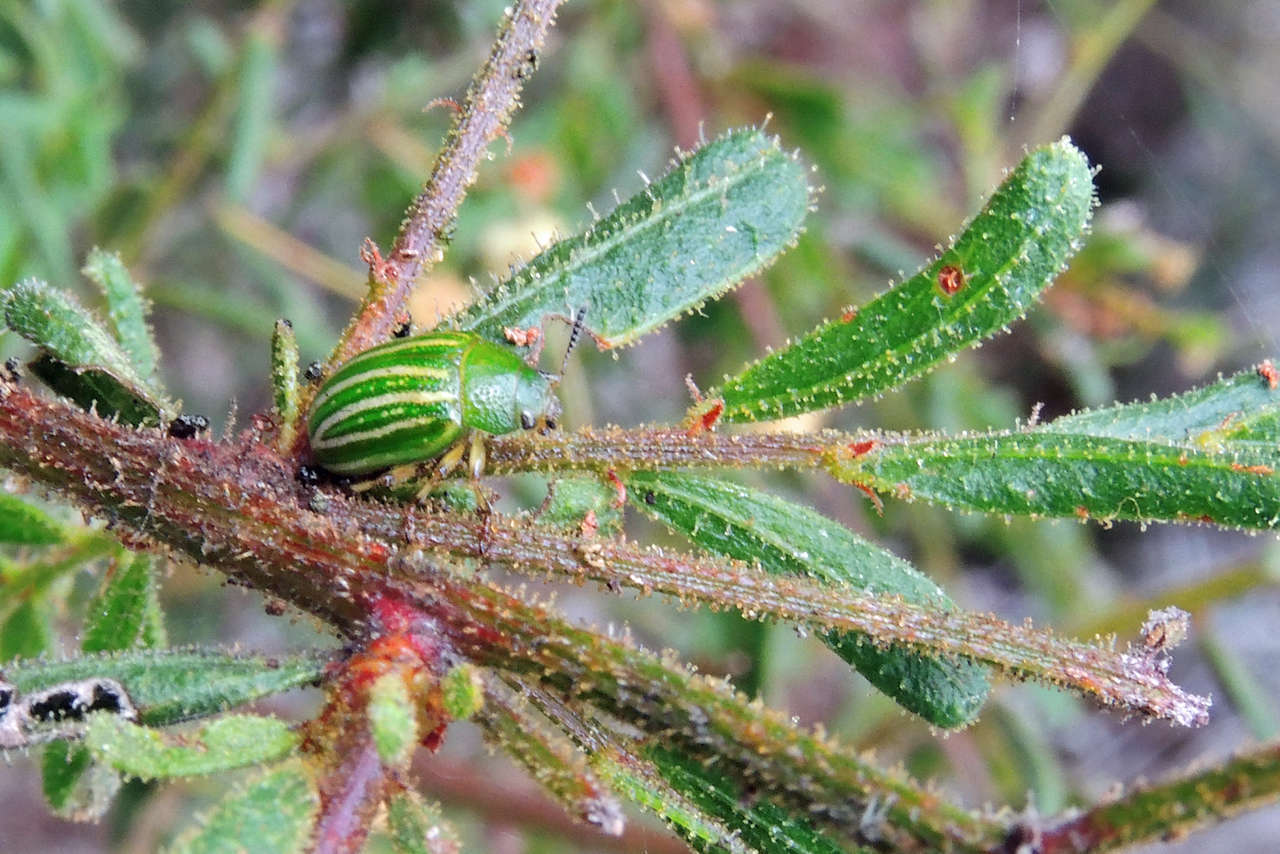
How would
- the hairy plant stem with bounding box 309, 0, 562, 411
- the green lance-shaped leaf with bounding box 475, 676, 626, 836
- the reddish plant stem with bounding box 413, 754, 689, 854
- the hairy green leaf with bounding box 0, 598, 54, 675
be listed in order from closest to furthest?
the green lance-shaped leaf with bounding box 475, 676, 626, 836
the hairy plant stem with bounding box 309, 0, 562, 411
the hairy green leaf with bounding box 0, 598, 54, 675
the reddish plant stem with bounding box 413, 754, 689, 854

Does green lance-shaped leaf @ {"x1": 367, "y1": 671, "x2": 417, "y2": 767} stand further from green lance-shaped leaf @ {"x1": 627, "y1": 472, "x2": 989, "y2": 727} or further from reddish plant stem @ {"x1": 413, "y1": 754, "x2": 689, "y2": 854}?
reddish plant stem @ {"x1": 413, "y1": 754, "x2": 689, "y2": 854}

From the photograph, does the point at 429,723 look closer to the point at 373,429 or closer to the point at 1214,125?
the point at 373,429

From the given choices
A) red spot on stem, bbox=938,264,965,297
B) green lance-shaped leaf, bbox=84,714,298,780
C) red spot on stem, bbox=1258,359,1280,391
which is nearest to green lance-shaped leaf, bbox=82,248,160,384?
green lance-shaped leaf, bbox=84,714,298,780

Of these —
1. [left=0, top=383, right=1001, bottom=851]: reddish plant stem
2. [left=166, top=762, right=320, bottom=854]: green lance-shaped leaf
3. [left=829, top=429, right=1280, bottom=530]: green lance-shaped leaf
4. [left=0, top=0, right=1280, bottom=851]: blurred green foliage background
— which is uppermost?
[left=0, top=0, right=1280, bottom=851]: blurred green foliage background

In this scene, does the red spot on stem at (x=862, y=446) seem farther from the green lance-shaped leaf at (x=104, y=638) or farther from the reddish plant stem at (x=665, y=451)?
the green lance-shaped leaf at (x=104, y=638)

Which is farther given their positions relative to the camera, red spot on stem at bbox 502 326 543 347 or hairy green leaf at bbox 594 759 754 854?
red spot on stem at bbox 502 326 543 347

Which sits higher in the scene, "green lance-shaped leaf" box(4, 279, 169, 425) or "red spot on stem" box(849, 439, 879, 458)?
"red spot on stem" box(849, 439, 879, 458)

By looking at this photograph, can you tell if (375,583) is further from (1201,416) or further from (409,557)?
(1201,416)
